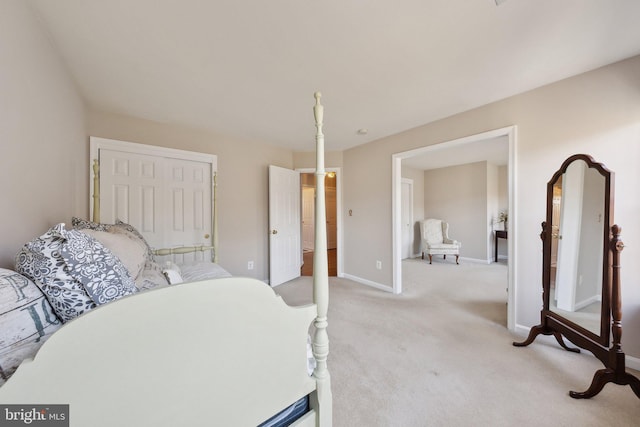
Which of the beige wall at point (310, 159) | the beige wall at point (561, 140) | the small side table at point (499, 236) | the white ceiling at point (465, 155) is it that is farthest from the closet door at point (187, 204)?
the small side table at point (499, 236)

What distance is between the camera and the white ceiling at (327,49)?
130 centimetres

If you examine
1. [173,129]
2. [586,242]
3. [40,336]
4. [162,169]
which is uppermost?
[173,129]

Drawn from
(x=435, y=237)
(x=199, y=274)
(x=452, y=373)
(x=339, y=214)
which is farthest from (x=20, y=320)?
(x=435, y=237)

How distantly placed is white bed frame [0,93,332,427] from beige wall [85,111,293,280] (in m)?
2.70

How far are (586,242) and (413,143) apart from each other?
74.1 inches

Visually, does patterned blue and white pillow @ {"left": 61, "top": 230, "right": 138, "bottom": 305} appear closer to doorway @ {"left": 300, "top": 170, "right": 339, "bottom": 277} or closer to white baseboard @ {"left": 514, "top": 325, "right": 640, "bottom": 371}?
white baseboard @ {"left": 514, "top": 325, "right": 640, "bottom": 371}

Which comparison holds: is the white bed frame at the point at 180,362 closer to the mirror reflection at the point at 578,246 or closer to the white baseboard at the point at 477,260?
the mirror reflection at the point at 578,246

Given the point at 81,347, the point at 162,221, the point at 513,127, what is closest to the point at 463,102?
the point at 513,127

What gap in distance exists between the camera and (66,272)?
75cm

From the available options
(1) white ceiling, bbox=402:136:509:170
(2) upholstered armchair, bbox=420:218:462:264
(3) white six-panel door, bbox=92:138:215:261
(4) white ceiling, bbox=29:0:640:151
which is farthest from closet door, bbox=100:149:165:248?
(2) upholstered armchair, bbox=420:218:462:264

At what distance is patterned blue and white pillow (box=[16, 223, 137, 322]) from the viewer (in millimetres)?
732

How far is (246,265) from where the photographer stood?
11.5 ft

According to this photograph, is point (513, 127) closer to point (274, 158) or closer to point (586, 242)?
point (586, 242)

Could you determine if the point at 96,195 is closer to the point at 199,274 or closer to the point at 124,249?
the point at 199,274
